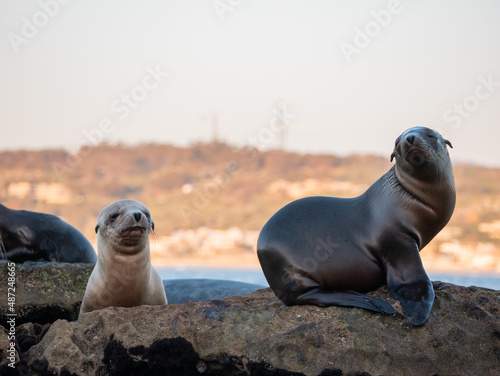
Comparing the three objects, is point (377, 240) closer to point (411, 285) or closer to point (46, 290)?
point (411, 285)

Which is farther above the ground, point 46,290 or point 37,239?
point 37,239

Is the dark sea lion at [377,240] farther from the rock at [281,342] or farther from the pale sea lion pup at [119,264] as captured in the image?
the pale sea lion pup at [119,264]

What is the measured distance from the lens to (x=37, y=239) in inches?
330

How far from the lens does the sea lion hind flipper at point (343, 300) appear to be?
520cm

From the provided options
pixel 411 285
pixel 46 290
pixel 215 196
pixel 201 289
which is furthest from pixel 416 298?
pixel 215 196

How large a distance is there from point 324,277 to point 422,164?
1140 millimetres

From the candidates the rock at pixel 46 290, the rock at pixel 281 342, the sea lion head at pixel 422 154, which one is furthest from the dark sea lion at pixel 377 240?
the rock at pixel 46 290

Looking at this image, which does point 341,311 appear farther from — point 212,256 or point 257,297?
point 212,256

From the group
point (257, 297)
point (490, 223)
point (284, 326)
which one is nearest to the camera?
point (284, 326)

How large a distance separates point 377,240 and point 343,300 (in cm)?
54

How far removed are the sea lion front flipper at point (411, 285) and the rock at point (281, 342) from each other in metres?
0.08

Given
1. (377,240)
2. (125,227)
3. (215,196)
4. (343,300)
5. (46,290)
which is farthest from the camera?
(215,196)

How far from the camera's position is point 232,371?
199 inches

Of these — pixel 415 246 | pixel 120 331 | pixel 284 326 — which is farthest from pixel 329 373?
pixel 120 331
